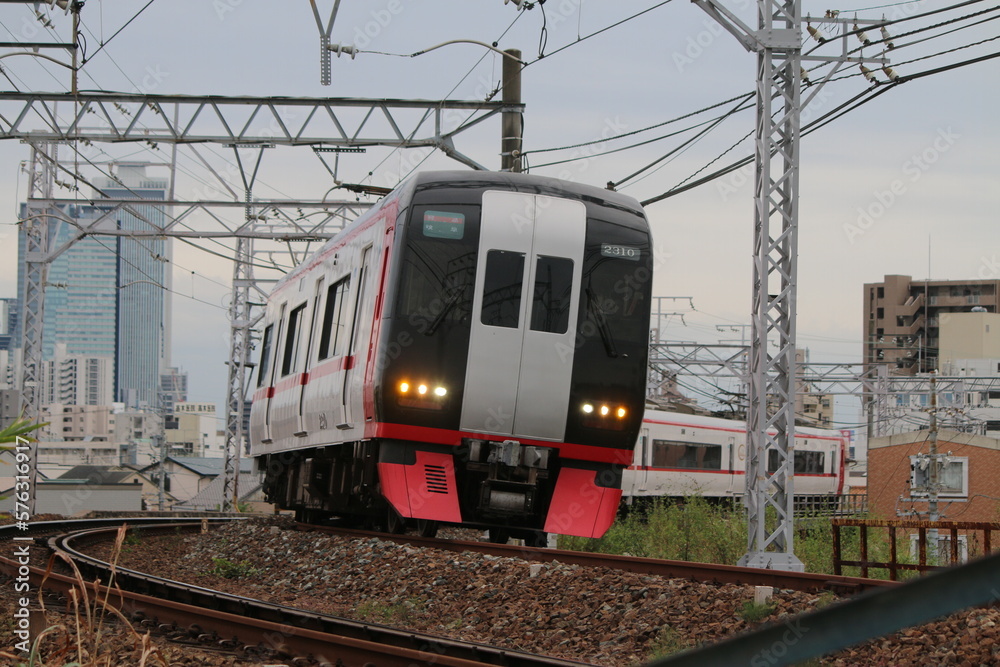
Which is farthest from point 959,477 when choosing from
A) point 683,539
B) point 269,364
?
point 269,364

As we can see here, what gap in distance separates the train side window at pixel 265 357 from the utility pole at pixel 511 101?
4193 mm

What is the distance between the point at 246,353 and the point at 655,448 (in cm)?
1230

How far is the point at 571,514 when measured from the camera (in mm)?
10977

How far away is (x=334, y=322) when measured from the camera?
12.9 metres

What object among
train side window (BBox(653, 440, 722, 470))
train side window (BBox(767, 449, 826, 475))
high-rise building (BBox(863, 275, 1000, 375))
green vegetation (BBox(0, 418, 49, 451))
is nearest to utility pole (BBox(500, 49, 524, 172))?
green vegetation (BBox(0, 418, 49, 451))

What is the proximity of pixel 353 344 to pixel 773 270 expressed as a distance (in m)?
4.27

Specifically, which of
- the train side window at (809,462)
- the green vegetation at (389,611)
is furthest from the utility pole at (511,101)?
the train side window at (809,462)

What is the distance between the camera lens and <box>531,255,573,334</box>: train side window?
1078 cm

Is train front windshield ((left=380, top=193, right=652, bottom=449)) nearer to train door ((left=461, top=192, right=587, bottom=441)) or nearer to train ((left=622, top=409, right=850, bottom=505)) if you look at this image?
train door ((left=461, top=192, right=587, bottom=441))

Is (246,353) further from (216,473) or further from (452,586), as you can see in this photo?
(216,473)

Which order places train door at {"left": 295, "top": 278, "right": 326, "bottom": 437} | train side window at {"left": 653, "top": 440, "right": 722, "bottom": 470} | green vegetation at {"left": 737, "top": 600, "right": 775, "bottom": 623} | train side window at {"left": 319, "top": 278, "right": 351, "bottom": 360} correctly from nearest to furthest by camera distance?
green vegetation at {"left": 737, "top": 600, "right": 775, "bottom": 623} < train side window at {"left": 319, "top": 278, "right": 351, "bottom": 360} < train door at {"left": 295, "top": 278, "right": 326, "bottom": 437} < train side window at {"left": 653, "top": 440, "right": 722, "bottom": 470}

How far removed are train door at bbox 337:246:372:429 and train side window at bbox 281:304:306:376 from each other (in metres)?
2.97

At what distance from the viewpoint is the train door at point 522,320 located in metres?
10.6

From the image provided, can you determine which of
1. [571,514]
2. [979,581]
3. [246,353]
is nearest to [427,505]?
[571,514]
